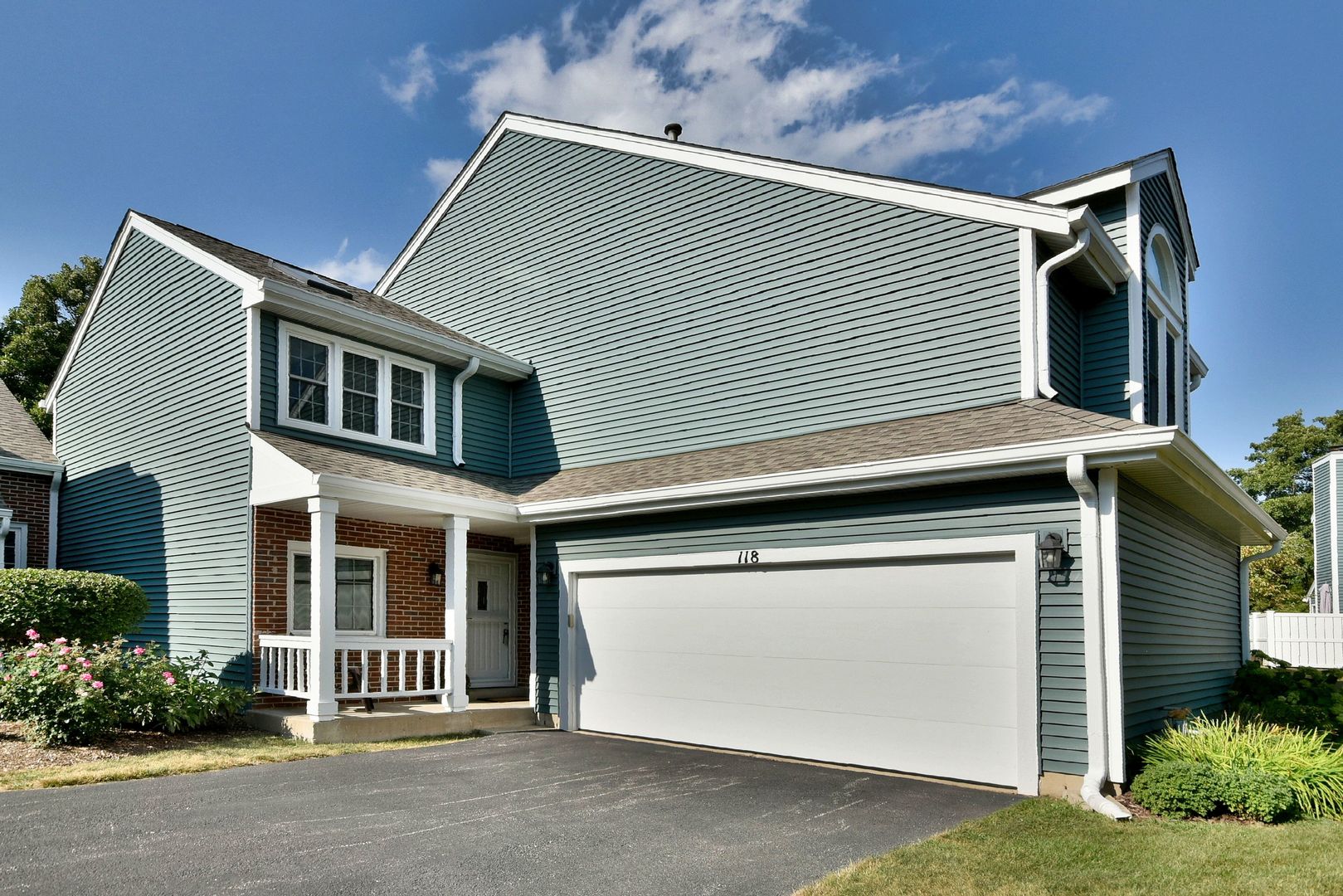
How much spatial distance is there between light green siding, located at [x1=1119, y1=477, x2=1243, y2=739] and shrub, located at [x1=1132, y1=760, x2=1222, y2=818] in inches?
22.3

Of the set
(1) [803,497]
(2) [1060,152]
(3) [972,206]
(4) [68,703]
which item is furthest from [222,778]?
(2) [1060,152]

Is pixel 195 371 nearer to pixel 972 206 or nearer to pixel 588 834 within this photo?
pixel 588 834

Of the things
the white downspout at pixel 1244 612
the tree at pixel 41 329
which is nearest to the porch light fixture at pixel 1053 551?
the white downspout at pixel 1244 612

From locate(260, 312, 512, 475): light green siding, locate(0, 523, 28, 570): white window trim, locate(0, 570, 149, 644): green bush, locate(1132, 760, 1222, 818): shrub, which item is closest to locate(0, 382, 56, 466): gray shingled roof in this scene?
locate(0, 523, 28, 570): white window trim

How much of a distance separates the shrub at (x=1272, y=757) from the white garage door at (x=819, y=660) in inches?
46.8

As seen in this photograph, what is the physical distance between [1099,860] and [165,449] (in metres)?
11.7

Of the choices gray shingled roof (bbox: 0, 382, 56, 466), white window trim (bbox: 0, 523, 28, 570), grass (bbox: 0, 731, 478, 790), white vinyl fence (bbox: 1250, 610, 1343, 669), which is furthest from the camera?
white vinyl fence (bbox: 1250, 610, 1343, 669)

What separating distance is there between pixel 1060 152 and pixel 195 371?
17069 mm

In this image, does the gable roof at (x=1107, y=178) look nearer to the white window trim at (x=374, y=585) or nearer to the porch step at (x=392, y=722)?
the porch step at (x=392, y=722)

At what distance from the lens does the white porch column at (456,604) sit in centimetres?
1046

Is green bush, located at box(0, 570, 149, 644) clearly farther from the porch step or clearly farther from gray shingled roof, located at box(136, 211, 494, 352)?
gray shingled roof, located at box(136, 211, 494, 352)

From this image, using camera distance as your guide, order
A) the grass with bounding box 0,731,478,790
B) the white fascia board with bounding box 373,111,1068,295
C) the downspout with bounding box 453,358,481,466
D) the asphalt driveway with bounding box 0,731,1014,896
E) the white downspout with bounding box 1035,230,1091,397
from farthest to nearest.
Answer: the downspout with bounding box 453,358,481,466 < the white fascia board with bounding box 373,111,1068,295 < the white downspout with bounding box 1035,230,1091,397 < the grass with bounding box 0,731,478,790 < the asphalt driveway with bounding box 0,731,1014,896

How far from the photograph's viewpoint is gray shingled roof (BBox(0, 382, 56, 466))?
45.1 ft

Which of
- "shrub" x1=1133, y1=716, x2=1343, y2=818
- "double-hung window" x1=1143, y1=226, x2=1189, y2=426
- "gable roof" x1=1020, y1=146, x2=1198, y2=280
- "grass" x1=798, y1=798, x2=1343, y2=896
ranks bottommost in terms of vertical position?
"grass" x1=798, y1=798, x2=1343, y2=896
